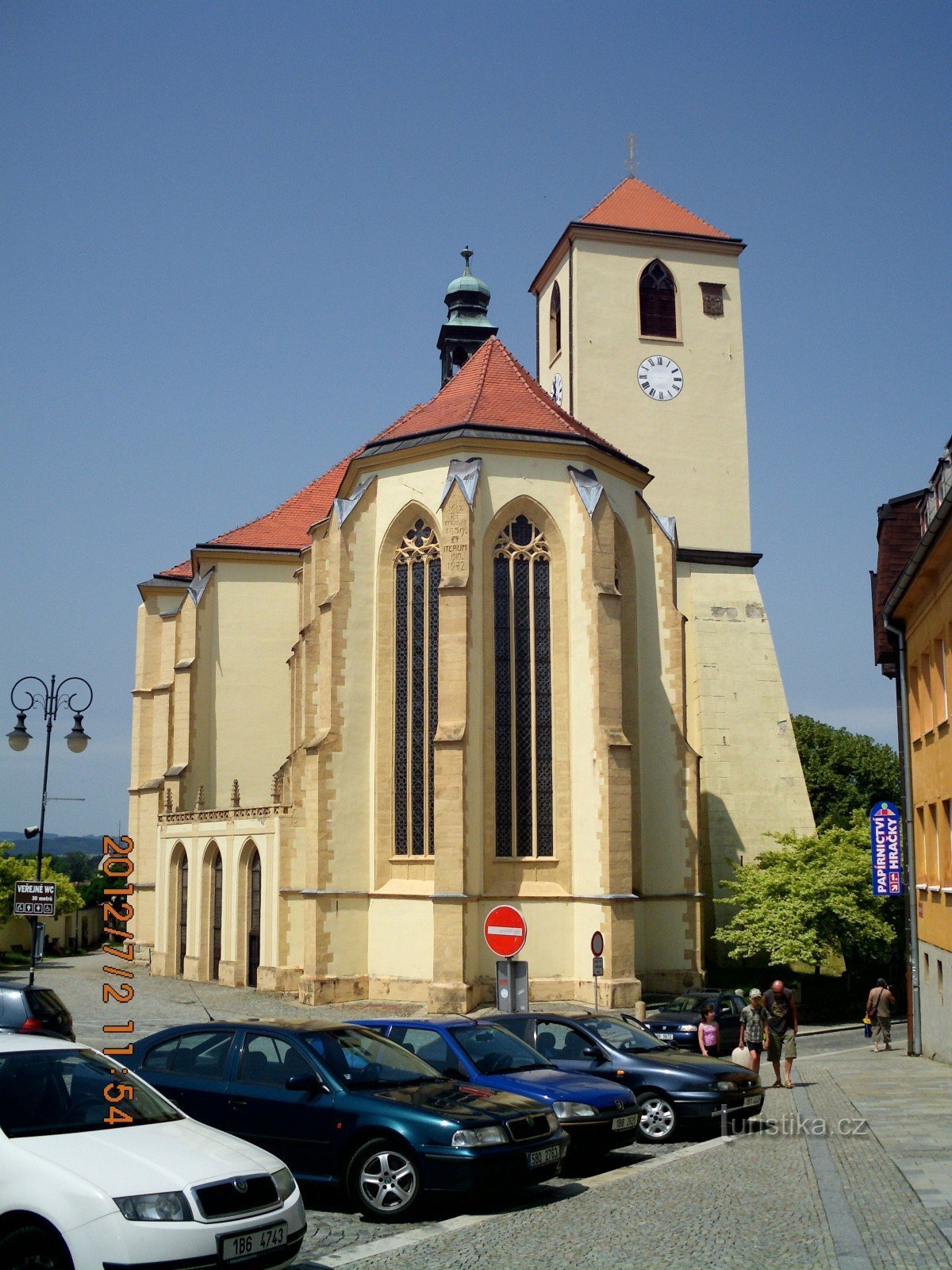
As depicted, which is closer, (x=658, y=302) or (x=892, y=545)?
(x=892, y=545)

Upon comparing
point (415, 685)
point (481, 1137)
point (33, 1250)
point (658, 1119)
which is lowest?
point (658, 1119)

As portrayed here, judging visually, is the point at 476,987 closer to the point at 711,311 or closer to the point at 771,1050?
the point at 771,1050

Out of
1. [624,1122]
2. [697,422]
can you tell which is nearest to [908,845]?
[624,1122]

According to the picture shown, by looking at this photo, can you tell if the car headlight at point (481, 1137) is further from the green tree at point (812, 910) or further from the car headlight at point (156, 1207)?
the green tree at point (812, 910)

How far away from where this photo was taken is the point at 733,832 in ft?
135

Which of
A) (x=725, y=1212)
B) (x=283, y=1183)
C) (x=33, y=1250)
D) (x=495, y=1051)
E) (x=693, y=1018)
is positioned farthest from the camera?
(x=693, y=1018)

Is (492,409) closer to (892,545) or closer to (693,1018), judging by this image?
(892,545)

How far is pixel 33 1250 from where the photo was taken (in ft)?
21.2

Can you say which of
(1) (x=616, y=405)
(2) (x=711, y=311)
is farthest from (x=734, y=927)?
(2) (x=711, y=311)

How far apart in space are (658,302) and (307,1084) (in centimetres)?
3883

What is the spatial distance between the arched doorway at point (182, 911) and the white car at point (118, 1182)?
30.4 meters

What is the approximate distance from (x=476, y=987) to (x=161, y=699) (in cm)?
1896

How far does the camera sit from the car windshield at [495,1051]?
39.0ft

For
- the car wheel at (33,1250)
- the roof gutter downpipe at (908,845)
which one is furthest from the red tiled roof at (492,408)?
the car wheel at (33,1250)
